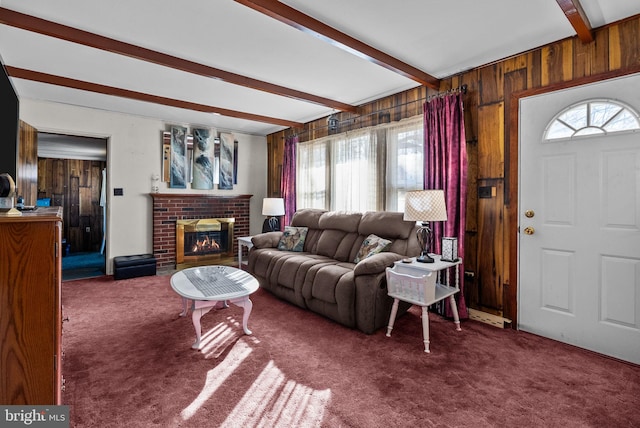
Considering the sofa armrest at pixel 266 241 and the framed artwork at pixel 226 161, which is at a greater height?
the framed artwork at pixel 226 161

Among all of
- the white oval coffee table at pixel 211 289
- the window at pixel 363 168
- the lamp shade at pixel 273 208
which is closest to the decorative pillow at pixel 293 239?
the window at pixel 363 168

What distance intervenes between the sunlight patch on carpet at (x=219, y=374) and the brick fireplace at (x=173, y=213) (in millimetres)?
3154

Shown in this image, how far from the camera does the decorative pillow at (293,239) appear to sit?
4082 millimetres

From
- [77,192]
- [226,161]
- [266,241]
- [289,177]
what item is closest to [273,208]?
[289,177]

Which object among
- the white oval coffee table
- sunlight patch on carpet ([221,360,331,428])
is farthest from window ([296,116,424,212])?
sunlight patch on carpet ([221,360,331,428])

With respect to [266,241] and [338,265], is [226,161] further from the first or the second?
[338,265]

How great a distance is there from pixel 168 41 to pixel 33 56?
1339mm

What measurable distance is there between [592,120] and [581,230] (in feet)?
2.76

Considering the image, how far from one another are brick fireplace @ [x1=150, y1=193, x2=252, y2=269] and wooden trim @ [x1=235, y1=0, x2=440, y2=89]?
12.2 ft

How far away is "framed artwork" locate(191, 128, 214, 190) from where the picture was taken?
5.31 meters

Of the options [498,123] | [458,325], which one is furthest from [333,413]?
[498,123]

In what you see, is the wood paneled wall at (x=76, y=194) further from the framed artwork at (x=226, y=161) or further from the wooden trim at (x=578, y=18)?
the wooden trim at (x=578, y=18)

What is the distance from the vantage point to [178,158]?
16.9 ft

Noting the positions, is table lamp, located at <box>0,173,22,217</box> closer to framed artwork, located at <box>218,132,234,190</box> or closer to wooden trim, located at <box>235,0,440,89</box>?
wooden trim, located at <box>235,0,440,89</box>
